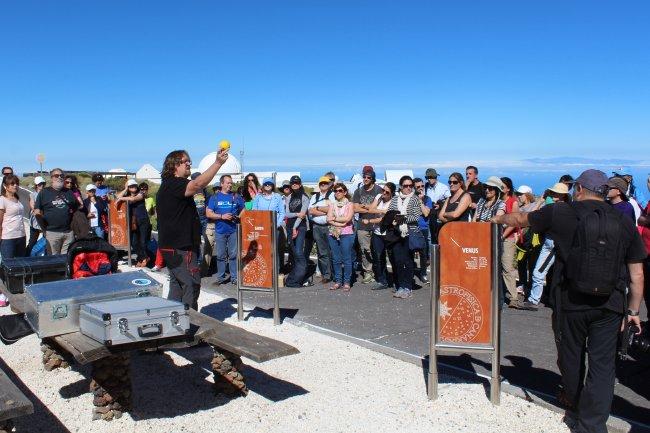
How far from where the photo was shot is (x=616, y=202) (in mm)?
7570

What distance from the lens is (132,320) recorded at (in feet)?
14.2

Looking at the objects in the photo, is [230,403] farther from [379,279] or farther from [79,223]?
[79,223]

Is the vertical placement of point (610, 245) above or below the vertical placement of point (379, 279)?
above

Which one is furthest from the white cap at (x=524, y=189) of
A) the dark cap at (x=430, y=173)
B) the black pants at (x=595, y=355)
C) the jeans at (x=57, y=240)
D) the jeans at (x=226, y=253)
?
the jeans at (x=57, y=240)

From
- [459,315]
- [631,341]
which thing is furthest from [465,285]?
[631,341]

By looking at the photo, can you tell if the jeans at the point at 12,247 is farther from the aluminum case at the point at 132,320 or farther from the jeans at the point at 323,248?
the aluminum case at the point at 132,320

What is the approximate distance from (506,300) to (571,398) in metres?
4.51

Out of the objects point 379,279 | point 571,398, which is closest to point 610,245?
point 571,398

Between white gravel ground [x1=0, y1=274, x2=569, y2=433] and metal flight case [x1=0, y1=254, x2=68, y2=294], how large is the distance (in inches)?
39.6

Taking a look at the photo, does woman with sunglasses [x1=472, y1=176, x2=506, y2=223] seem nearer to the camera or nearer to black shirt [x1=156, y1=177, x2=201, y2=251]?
the camera

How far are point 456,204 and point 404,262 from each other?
117 centimetres

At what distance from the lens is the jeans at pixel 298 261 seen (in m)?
10.4

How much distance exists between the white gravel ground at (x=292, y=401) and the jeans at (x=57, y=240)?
12.6 feet

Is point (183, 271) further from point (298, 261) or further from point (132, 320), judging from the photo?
point (298, 261)
